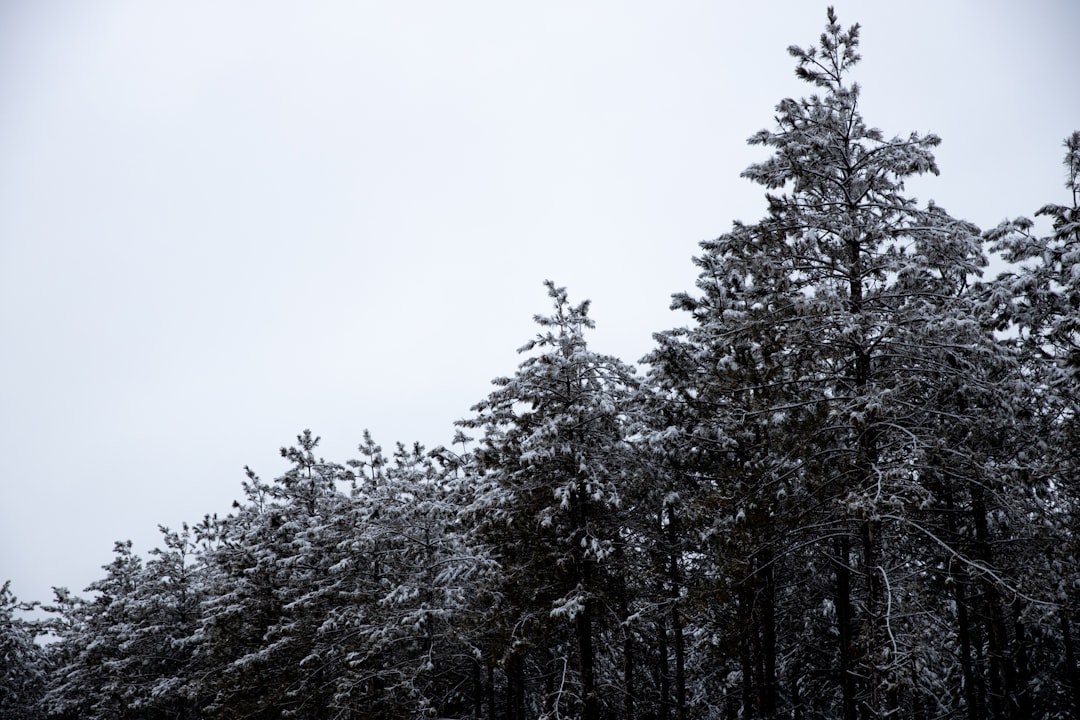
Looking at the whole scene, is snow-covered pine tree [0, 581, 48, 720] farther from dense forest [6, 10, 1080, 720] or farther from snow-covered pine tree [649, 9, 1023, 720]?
snow-covered pine tree [649, 9, 1023, 720]

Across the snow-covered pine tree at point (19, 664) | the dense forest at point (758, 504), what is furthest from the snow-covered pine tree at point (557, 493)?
the snow-covered pine tree at point (19, 664)

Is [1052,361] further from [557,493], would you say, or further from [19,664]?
[19,664]

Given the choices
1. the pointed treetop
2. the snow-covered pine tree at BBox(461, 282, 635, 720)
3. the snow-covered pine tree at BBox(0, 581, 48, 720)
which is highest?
the pointed treetop

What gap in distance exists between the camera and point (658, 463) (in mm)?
16234

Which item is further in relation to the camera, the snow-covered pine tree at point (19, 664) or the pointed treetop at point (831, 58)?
the snow-covered pine tree at point (19, 664)

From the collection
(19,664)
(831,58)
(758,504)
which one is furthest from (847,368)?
(19,664)

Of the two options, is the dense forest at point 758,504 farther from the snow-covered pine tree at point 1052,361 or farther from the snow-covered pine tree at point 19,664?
the snow-covered pine tree at point 19,664

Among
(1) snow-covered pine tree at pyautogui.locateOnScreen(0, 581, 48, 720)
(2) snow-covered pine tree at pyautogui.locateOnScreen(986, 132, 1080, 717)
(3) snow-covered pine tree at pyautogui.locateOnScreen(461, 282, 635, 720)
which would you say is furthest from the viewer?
(1) snow-covered pine tree at pyautogui.locateOnScreen(0, 581, 48, 720)

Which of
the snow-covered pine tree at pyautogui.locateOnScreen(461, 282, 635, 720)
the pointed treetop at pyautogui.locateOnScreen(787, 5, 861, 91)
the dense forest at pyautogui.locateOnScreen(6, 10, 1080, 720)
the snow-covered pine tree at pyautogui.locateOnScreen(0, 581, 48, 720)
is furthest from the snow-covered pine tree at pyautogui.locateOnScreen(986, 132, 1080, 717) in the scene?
the snow-covered pine tree at pyautogui.locateOnScreen(0, 581, 48, 720)

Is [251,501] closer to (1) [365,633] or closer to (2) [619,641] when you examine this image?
(1) [365,633]

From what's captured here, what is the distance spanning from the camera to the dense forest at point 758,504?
11344 mm

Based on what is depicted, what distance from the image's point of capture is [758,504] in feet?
43.1

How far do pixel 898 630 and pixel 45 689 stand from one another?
41872 millimetres

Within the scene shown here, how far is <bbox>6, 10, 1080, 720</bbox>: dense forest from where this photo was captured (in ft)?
37.2
